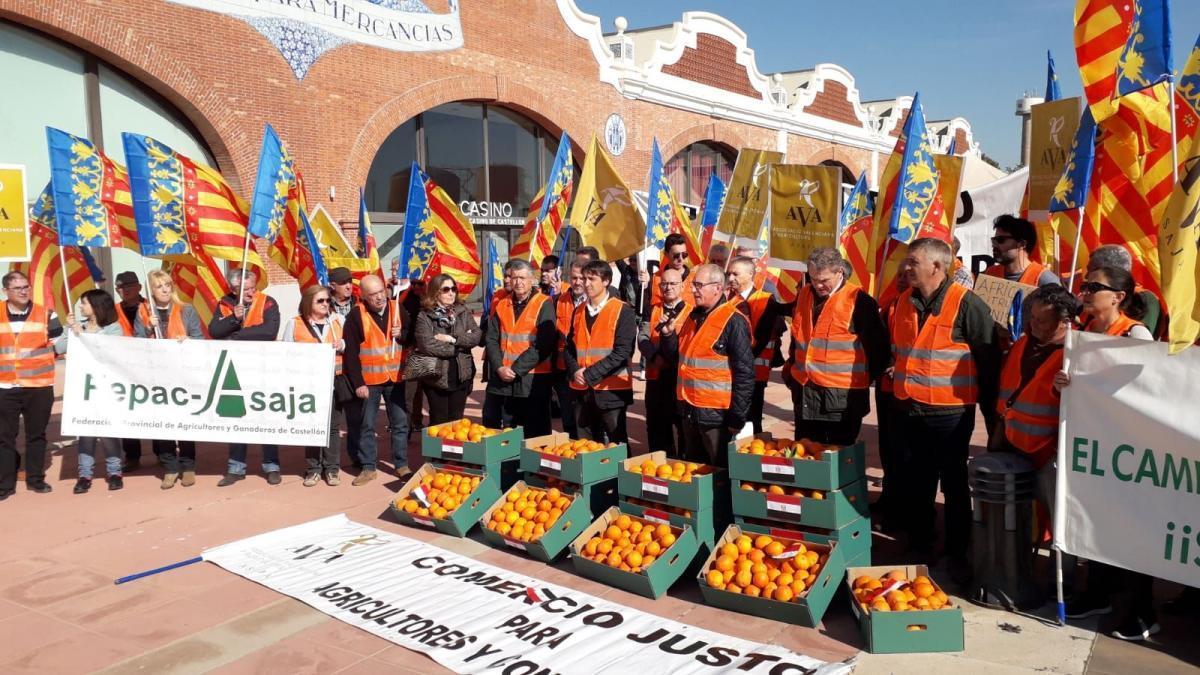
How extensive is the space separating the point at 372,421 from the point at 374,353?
67 centimetres

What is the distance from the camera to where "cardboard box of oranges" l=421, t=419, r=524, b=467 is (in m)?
6.48

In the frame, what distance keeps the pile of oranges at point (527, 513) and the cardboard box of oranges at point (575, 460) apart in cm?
16

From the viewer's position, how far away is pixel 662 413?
24.0 ft

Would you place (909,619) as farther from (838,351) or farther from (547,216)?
(547,216)

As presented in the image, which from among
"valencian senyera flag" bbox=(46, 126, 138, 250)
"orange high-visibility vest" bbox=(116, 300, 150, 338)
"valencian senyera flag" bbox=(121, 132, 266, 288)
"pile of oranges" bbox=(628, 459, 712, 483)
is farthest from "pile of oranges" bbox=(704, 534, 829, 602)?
"valencian senyera flag" bbox=(46, 126, 138, 250)

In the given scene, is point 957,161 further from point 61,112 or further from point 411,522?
point 61,112

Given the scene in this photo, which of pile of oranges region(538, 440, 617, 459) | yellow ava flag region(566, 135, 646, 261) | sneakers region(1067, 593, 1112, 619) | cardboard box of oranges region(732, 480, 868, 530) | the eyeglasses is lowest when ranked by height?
sneakers region(1067, 593, 1112, 619)

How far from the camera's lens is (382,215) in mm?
19094

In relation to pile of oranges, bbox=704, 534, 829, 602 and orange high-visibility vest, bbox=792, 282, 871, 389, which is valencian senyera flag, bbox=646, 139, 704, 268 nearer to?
orange high-visibility vest, bbox=792, 282, 871, 389

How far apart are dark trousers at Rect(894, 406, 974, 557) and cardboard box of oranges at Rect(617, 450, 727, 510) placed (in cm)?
122

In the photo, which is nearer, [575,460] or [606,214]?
[575,460]

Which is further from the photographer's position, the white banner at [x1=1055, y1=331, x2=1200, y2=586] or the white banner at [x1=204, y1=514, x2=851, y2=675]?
the white banner at [x1=204, y1=514, x2=851, y2=675]

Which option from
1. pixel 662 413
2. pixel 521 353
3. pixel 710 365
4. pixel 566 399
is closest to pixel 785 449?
pixel 710 365

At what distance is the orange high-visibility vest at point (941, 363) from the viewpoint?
515cm
